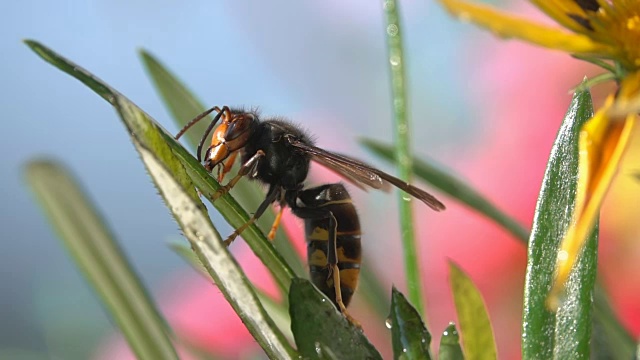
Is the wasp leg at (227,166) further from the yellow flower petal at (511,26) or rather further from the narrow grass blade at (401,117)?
the yellow flower petal at (511,26)

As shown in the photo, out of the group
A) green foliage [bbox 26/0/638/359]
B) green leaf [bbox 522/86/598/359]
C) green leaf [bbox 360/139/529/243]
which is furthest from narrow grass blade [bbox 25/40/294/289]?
green leaf [bbox 360/139/529/243]

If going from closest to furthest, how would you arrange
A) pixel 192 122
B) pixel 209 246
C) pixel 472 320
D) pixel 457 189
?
pixel 209 246
pixel 472 320
pixel 192 122
pixel 457 189

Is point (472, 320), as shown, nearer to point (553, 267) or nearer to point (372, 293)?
point (553, 267)

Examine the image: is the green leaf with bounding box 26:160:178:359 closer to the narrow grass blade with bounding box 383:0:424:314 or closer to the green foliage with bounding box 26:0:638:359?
the green foliage with bounding box 26:0:638:359

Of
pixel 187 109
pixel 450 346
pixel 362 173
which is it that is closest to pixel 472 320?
pixel 450 346

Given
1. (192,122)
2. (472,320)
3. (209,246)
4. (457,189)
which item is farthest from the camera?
(457,189)
